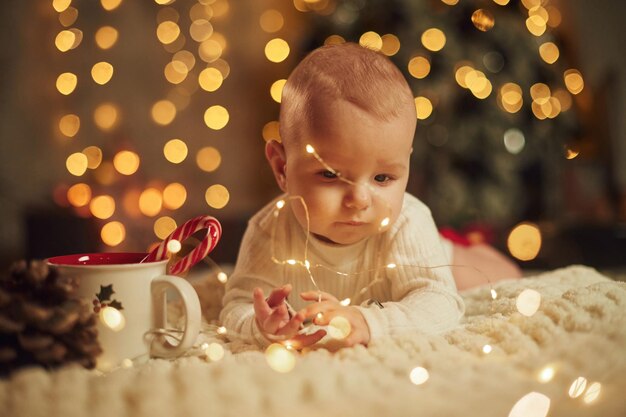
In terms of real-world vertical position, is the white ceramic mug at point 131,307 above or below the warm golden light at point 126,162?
above

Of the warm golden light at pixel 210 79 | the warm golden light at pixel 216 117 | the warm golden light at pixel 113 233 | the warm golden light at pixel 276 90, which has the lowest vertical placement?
the warm golden light at pixel 113 233

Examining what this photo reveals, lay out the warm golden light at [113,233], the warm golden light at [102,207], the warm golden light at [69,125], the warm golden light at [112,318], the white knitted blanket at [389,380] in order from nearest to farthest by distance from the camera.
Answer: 1. the white knitted blanket at [389,380]
2. the warm golden light at [112,318]
3. the warm golden light at [113,233]
4. the warm golden light at [102,207]
5. the warm golden light at [69,125]

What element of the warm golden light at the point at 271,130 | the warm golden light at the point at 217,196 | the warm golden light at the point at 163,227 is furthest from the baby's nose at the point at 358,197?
the warm golden light at the point at 217,196

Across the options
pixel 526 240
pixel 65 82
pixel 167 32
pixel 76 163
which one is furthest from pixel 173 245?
pixel 167 32

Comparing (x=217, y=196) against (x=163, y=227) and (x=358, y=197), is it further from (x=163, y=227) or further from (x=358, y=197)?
(x=358, y=197)

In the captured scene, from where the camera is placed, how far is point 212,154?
3.53 meters

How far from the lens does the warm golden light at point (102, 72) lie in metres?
3.13

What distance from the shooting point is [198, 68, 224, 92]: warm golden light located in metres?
3.45

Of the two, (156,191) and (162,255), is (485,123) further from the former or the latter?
(162,255)

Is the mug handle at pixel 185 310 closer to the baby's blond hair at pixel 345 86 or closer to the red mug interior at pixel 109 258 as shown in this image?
the red mug interior at pixel 109 258

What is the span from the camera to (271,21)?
3.62m

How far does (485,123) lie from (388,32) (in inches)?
25.5

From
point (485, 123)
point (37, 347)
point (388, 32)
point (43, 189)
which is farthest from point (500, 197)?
point (37, 347)

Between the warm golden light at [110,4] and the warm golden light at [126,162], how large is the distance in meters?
0.80
